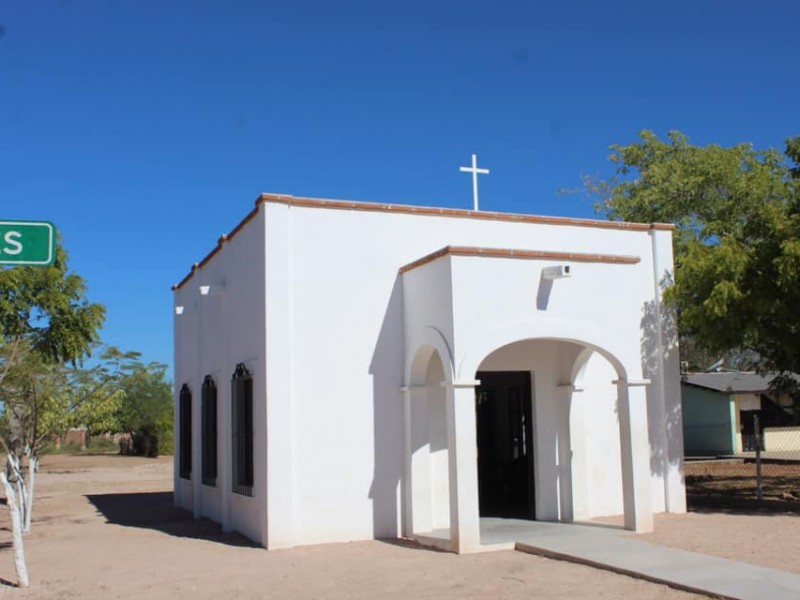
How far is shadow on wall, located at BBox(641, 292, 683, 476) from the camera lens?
14.0 meters

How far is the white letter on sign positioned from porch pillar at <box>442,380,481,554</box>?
19.1 feet

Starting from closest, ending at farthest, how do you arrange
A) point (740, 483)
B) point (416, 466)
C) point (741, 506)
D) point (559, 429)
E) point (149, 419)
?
1. point (416, 466)
2. point (559, 429)
3. point (741, 506)
4. point (740, 483)
5. point (149, 419)

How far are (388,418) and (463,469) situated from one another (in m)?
1.89

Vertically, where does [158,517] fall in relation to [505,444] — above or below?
below

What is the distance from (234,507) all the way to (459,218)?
574 centimetres

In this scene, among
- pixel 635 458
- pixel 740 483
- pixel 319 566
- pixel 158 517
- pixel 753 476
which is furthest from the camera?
pixel 753 476

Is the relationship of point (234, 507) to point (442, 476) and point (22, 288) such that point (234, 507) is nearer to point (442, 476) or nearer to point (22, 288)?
point (442, 476)

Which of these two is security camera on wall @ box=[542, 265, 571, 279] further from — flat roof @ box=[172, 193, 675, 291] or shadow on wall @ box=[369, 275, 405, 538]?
shadow on wall @ box=[369, 275, 405, 538]

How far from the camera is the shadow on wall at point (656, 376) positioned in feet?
45.9

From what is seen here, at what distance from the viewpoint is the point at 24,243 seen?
6480mm

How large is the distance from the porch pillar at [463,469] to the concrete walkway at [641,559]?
45cm

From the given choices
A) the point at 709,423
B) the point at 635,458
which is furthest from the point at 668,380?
the point at 709,423

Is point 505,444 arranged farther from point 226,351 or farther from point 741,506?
point 226,351

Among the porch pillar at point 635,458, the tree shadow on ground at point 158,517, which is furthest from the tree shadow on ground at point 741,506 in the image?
the tree shadow on ground at point 158,517
